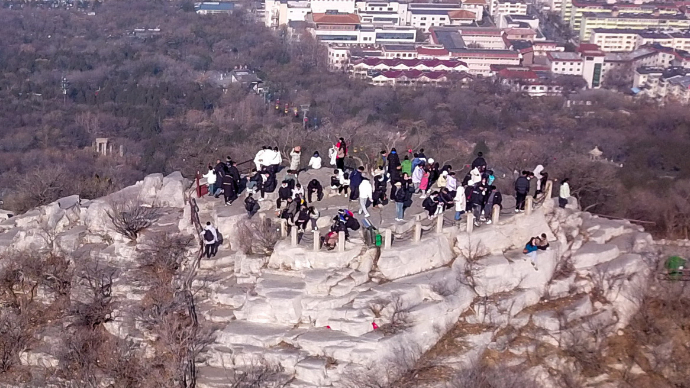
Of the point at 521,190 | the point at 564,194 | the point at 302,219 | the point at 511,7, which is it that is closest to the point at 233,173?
the point at 302,219

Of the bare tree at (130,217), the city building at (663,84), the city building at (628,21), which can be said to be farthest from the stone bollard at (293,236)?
the city building at (628,21)

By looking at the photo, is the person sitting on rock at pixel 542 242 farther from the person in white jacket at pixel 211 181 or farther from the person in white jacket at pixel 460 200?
the person in white jacket at pixel 211 181

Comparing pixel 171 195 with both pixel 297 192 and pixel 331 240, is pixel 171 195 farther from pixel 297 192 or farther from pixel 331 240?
pixel 331 240

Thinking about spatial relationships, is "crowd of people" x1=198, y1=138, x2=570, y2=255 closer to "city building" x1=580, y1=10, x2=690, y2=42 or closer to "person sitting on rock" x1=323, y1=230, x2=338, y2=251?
"person sitting on rock" x1=323, y1=230, x2=338, y2=251

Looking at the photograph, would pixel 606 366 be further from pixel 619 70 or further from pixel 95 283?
pixel 619 70

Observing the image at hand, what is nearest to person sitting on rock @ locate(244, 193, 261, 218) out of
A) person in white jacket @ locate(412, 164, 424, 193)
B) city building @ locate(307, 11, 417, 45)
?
person in white jacket @ locate(412, 164, 424, 193)
